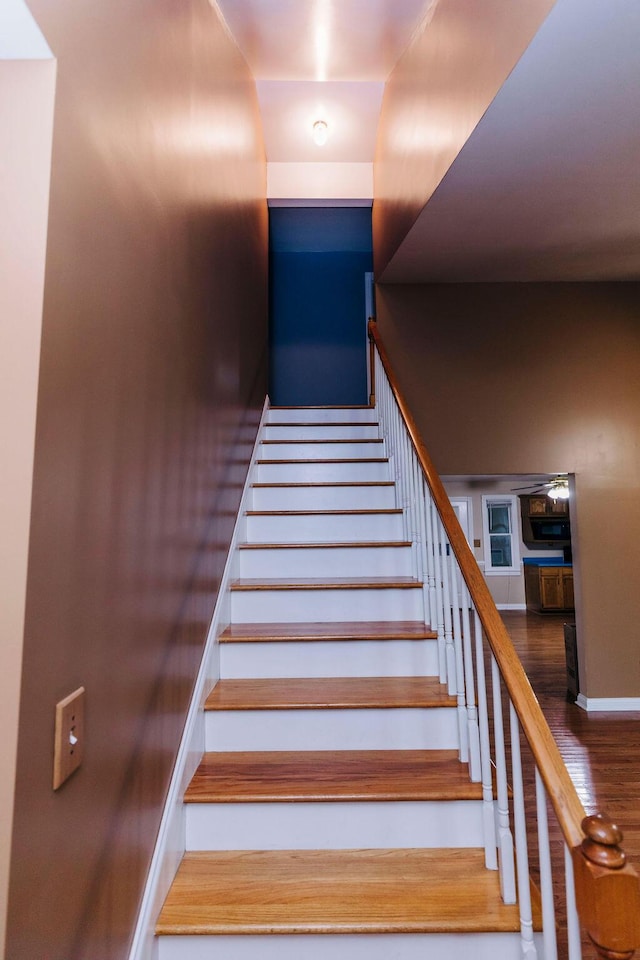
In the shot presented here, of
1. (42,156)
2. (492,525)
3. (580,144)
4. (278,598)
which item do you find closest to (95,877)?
(42,156)

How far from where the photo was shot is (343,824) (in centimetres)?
174

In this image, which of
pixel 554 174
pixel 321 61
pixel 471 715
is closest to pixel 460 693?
pixel 471 715

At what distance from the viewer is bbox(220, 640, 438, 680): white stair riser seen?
2352mm

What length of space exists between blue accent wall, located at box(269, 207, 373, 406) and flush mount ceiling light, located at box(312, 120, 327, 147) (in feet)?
3.44

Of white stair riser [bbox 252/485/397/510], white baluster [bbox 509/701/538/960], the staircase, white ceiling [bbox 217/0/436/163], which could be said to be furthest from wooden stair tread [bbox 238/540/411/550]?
white ceiling [bbox 217/0/436/163]

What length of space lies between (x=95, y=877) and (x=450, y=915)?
0.88 metres

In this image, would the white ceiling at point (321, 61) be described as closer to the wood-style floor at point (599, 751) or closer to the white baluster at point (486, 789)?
the white baluster at point (486, 789)

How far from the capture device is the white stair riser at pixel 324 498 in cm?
347

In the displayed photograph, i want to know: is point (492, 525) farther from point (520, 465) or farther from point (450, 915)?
point (450, 915)

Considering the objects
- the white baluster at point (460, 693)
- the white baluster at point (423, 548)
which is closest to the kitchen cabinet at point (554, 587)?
the white baluster at point (423, 548)

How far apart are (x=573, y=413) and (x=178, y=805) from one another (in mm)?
3852

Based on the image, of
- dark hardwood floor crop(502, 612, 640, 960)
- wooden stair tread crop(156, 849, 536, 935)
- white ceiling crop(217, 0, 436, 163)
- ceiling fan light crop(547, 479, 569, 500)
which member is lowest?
dark hardwood floor crop(502, 612, 640, 960)

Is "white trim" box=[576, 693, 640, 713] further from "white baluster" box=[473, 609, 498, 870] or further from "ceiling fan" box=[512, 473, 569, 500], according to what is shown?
"ceiling fan" box=[512, 473, 569, 500]

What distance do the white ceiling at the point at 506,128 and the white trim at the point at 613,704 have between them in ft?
10.3
